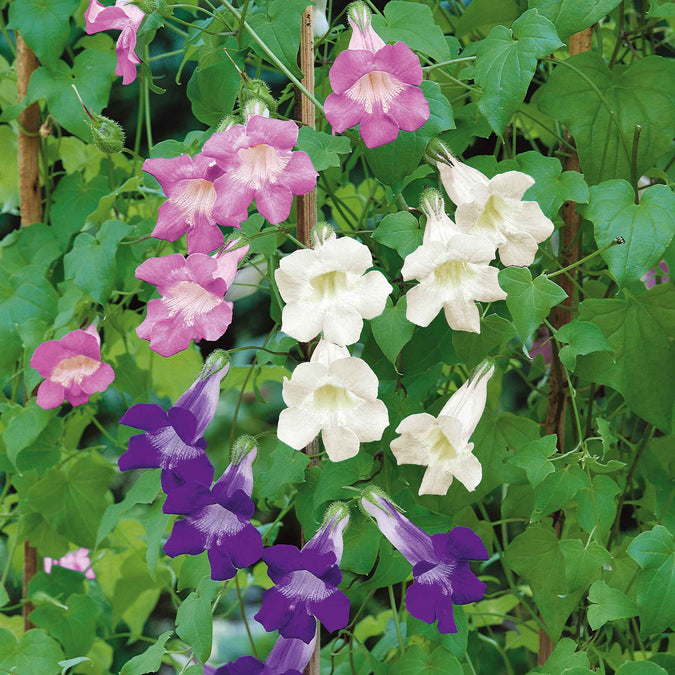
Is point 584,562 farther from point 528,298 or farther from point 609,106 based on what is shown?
point 609,106

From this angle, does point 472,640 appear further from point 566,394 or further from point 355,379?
point 355,379

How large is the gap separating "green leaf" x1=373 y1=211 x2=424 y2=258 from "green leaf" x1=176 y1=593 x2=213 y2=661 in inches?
18.6

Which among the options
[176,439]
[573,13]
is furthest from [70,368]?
[573,13]

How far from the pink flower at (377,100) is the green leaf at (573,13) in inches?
7.2

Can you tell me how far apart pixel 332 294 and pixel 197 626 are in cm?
45

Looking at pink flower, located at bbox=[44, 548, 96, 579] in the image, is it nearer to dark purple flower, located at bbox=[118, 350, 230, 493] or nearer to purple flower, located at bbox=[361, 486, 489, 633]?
dark purple flower, located at bbox=[118, 350, 230, 493]

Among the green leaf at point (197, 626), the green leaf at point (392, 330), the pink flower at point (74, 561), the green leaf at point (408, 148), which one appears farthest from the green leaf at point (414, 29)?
the pink flower at point (74, 561)

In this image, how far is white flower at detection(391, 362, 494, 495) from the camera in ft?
2.87

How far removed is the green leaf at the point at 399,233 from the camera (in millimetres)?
905

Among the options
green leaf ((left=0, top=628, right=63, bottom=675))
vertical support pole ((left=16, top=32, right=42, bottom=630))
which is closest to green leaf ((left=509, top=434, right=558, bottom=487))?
green leaf ((left=0, top=628, right=63, bottom=675))

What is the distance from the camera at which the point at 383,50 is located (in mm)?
812

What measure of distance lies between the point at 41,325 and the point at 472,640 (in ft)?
2.69

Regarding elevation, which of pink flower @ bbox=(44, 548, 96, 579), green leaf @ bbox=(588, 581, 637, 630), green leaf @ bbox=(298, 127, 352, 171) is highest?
green leaf @ bbox=(298, 127, 352, 171)

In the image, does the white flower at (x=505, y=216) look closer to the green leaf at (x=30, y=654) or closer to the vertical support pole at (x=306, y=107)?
the vertical support pole at (x=306, y=107)
